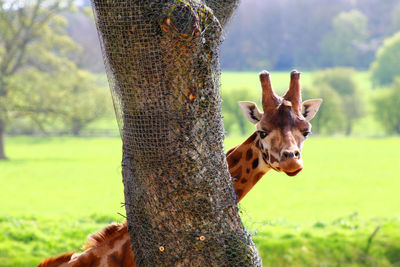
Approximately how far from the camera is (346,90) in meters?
41.0

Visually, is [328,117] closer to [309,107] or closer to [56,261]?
[309,107]

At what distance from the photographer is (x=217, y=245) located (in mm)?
3318

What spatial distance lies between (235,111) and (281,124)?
95.3ft

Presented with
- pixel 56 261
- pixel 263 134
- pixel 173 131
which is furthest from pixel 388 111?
pixel 173 131

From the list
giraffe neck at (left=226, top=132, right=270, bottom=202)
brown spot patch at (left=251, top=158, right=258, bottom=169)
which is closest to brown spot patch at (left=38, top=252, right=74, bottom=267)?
giraffe neck at (left=226, top=132, right=270, bottom=202)

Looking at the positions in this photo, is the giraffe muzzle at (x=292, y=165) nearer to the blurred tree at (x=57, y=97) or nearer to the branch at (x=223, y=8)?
the branch at (x=223, y=8)

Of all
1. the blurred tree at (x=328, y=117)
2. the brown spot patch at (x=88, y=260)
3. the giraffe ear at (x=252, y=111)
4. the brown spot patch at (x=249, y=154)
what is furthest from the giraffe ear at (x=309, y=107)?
the blurred tree at (x=328, y=117)

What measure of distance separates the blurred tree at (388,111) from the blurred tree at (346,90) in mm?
2955

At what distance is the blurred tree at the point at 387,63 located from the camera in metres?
42.5

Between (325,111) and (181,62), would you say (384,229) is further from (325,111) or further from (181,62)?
(325,111)

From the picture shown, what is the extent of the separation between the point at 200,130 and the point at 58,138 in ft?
109

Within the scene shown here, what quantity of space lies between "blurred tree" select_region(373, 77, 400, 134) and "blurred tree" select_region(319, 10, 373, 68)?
37.6ft

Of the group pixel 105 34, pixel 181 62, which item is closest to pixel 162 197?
pixel 181 62

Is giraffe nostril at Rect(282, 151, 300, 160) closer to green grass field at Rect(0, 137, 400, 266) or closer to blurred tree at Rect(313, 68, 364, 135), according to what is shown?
green grass field at Rect(0, 137, 400, 266)
